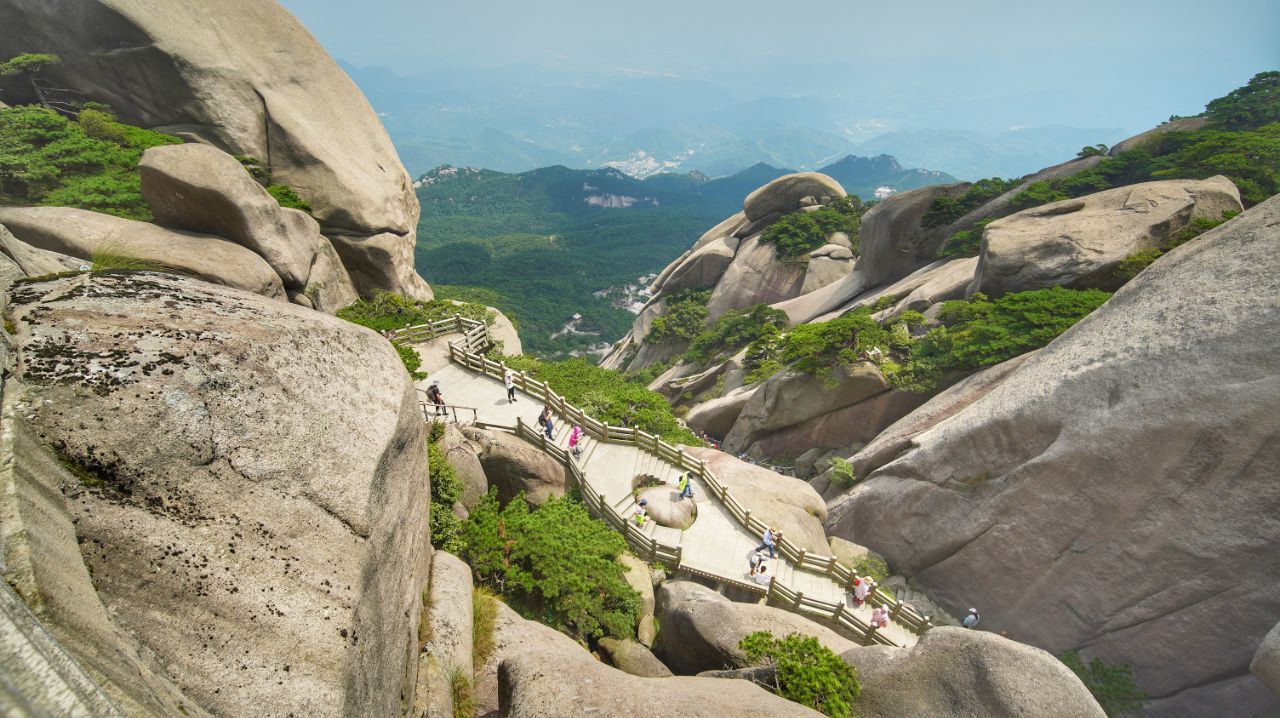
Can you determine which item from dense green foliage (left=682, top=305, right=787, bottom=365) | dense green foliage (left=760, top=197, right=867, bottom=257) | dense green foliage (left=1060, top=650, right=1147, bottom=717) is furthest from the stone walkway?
dense green foliage (left=760, top=197, right=867, bottom=257)

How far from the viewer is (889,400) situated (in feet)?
71.3

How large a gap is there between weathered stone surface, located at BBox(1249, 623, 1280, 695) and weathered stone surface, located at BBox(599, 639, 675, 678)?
33.0ft

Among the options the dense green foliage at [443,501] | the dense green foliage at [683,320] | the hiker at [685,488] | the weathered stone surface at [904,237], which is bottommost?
the dense green foliage at [683,320]

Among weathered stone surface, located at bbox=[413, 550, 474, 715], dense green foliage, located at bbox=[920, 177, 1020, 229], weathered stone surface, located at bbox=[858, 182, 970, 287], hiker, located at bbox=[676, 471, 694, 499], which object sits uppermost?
dense green foliage, located at bbox=[920, 177, 1020, 229]

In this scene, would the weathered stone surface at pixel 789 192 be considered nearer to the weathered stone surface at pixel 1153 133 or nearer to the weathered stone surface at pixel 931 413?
the weathered stone surface at pixel 1153 133

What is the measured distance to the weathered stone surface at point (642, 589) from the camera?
1214 cm

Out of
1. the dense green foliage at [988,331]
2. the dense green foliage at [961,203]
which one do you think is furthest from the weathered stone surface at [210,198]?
the dense green foliage at [961,203]

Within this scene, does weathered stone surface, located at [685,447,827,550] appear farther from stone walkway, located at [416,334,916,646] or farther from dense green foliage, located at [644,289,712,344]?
dense green foliage, located at [644,289,712,344]

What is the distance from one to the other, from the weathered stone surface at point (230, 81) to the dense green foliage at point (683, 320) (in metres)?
24.6

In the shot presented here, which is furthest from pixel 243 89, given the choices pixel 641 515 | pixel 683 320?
pixel 683 320

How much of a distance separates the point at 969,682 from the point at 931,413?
1177cm

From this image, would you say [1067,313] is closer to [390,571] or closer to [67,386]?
[390,571]

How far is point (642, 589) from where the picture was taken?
12.9m

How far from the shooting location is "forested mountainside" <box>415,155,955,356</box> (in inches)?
3661
